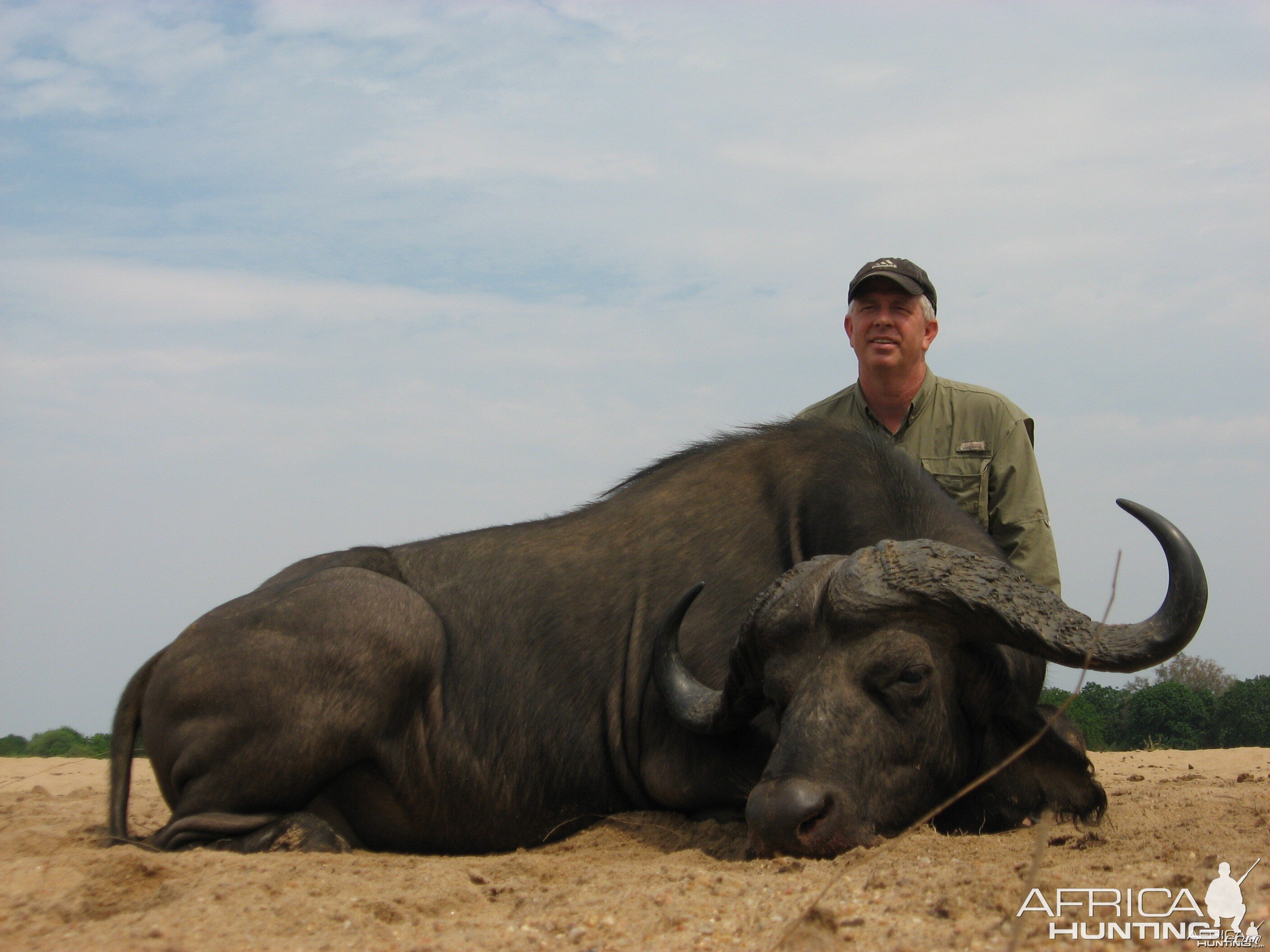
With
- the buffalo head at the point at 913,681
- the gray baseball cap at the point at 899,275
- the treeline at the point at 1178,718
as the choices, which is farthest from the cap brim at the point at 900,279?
the treeline at the point at 1178,718

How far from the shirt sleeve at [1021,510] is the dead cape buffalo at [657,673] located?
3.72 ft

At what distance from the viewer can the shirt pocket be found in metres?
6.76

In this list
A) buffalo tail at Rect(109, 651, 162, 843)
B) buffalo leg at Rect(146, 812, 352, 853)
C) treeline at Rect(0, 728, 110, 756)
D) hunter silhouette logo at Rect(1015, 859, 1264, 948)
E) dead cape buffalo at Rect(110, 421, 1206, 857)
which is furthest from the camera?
treeline at Rect(0, 728, 110, 756)

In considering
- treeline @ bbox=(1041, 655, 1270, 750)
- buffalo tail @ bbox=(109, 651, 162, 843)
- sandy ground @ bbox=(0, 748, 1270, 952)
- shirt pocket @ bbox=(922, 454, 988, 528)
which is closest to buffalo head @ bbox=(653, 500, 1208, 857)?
sandy ground @ bbox=(0, 748, 1270, 952)

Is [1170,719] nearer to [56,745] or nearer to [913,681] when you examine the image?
[913,681]

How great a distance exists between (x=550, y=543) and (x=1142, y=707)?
7.59 m

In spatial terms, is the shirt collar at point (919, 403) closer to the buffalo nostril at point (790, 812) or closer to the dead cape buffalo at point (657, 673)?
the dead cape buffalo at point (657, 673)

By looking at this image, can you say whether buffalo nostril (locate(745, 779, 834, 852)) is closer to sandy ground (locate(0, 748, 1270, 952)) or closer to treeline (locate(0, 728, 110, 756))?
sandy ground (locate(0, 748, 1270, 952))

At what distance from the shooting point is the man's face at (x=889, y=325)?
7.04 metres

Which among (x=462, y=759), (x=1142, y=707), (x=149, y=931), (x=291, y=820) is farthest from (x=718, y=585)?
(x=1142, y=707)

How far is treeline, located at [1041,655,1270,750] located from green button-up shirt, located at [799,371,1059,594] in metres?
4.56

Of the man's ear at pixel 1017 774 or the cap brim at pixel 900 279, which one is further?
the cap brim at pixel 900 279

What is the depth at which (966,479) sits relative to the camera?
269 inches

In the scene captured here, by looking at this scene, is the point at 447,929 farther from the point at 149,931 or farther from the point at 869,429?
the point at 869,429
